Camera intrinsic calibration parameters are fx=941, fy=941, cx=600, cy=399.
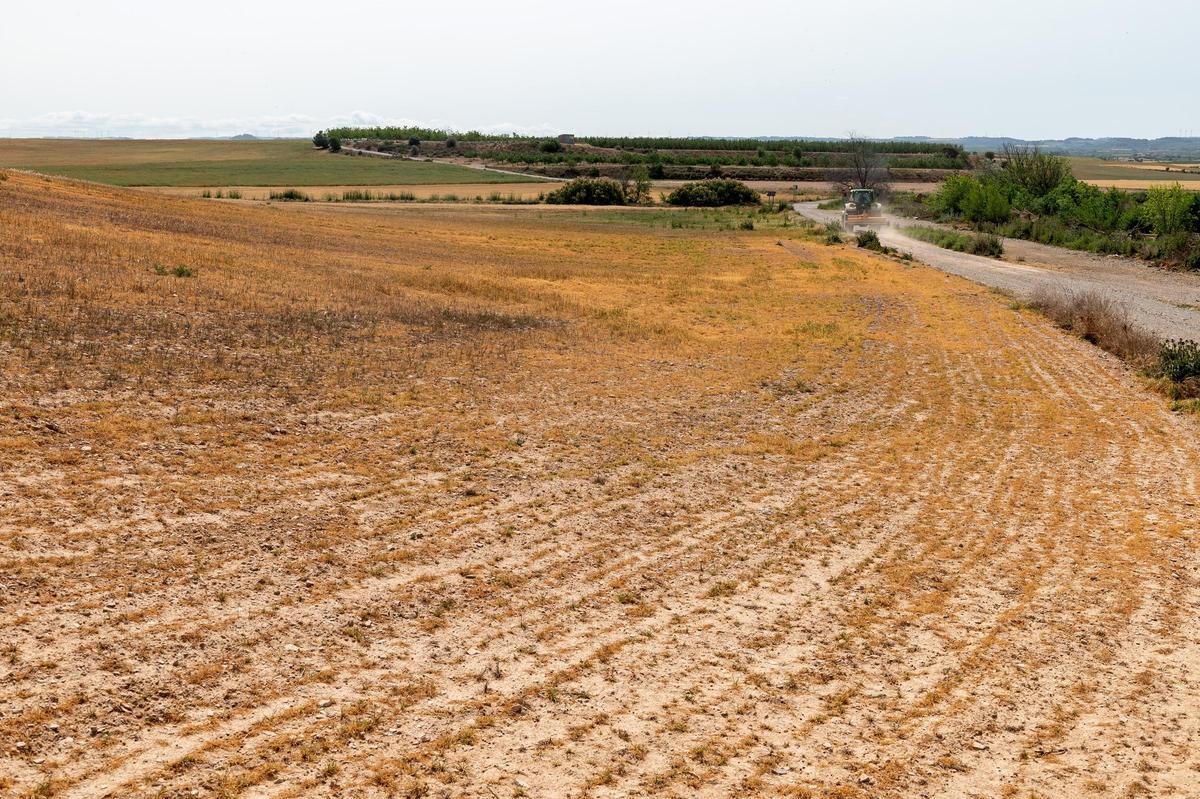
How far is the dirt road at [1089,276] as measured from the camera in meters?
29.7

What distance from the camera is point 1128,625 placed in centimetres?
848

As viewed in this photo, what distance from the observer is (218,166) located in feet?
375

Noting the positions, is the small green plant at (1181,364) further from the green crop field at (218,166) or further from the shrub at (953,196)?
the green crop field at (218,166)

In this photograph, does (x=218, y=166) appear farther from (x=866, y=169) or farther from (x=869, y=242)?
(x=869, y=242)

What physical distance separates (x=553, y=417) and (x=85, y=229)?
15.9 meters

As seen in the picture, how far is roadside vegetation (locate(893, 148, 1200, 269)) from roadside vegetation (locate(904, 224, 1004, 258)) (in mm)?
3632

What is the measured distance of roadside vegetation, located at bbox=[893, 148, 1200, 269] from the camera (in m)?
47.2

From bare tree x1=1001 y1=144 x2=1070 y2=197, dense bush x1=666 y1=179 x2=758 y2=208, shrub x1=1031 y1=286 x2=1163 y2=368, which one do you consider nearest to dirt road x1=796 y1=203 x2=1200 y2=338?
shrub x1=1031 y1=286 x2=1163 y2=368

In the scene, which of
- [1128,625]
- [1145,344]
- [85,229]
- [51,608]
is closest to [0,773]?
[51,608]

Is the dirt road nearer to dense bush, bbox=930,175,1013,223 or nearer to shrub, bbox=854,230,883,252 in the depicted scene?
shrub, bbox=854,230,883,252

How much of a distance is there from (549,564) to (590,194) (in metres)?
78.8

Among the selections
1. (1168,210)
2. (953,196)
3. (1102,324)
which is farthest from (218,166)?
(1102,324)

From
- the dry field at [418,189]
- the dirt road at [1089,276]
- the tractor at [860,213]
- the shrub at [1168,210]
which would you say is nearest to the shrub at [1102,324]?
the dirt road at [1089,276]

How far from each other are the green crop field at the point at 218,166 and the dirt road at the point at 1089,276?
6232 centimetres
